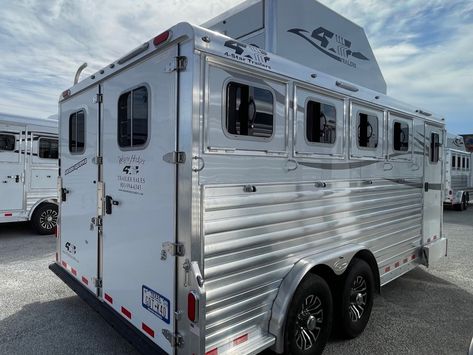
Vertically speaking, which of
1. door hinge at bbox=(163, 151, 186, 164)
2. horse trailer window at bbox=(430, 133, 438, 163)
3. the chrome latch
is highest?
horse trailer window at bbox=(430, 133, 438, 163)

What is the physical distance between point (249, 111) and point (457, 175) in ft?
52.5

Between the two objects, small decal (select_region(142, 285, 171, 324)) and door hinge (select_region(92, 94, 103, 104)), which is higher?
door hinge (select_region(92, 94, 103, 104))

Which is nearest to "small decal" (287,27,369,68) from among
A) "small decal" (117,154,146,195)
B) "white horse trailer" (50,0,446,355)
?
"white horse trailer" (50,0,446,355)

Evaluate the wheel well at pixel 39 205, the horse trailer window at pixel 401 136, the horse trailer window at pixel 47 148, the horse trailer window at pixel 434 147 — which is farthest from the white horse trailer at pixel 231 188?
the horse trailer window at pixel 47 148

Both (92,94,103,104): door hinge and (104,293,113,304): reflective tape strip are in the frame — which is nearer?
(104,293,113,304): reflective tape strip

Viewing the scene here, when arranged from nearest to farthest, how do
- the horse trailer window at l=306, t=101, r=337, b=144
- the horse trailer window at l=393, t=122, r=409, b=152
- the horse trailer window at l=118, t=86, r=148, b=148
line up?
the horse trailer window at l=118, t=86, r=148, b=148 → the horse trailer window at l=306, t=101, r=337, b=144 → the horse trailer window at l=393, t=122, r=409, b=152

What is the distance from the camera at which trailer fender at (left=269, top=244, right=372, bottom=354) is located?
2779 mm

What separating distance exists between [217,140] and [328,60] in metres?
2.44

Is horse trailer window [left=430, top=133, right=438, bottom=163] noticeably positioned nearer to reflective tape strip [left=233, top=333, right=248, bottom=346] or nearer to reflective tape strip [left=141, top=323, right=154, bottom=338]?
reflective tape strip [left=233, top=333, right=248, bottom=346]

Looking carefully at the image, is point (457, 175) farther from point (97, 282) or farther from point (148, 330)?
point (148, 330)

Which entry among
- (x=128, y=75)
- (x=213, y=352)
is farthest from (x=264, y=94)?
(x=213, y=352)

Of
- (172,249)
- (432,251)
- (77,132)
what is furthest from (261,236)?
(432,251)

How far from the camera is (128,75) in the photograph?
3037 mm

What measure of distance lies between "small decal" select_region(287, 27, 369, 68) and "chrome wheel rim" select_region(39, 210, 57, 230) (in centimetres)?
721
